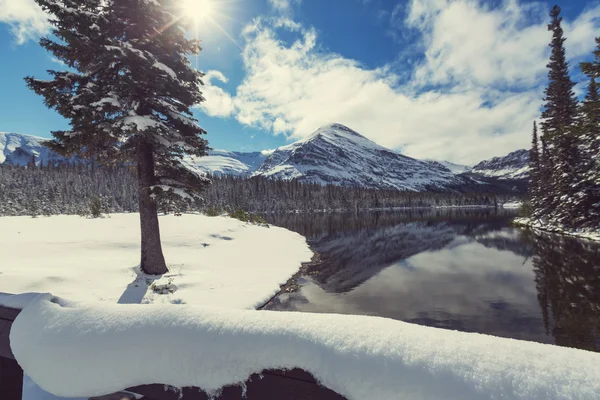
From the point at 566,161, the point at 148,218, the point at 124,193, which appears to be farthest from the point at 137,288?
the point at 124,193

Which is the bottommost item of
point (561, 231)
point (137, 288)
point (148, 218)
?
point (137, 288)

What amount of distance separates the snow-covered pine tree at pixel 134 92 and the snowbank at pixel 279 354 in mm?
9519

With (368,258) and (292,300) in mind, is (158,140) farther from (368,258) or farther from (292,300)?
(368,258)

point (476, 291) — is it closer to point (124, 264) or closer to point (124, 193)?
point (124, 264)

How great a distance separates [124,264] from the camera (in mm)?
12711

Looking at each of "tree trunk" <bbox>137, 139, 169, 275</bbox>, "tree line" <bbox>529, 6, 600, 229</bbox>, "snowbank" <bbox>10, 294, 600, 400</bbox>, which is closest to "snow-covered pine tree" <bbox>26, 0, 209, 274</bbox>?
"tree trunk" <bbox>137, 139, 169, 275</bbox>

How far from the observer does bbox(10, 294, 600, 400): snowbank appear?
1.27 metres

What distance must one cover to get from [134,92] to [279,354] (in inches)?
509

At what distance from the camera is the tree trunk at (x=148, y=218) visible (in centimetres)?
1176

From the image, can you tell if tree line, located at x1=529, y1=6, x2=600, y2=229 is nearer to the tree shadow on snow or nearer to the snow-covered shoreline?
the snow-covered shoreline

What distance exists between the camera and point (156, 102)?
1205 cm

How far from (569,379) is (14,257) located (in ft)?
52.9

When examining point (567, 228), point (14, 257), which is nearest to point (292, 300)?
point (14, 257)

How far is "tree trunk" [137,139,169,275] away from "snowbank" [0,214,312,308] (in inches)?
23.4
